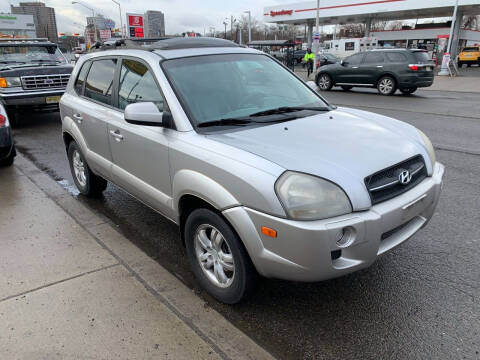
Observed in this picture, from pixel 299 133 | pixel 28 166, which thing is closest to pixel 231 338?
pixel 299 133

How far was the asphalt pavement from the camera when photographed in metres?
2.48

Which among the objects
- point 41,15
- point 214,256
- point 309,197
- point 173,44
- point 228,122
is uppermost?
point 41,15

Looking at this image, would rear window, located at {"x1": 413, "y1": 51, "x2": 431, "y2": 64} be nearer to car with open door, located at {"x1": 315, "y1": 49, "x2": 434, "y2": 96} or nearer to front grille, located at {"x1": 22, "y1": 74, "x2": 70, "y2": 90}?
car with open door, located at {"x1": 315, "y1": 49, "x2": 434, "y2": 96}

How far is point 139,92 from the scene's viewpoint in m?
3.55

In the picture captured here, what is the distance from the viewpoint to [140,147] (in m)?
3.40

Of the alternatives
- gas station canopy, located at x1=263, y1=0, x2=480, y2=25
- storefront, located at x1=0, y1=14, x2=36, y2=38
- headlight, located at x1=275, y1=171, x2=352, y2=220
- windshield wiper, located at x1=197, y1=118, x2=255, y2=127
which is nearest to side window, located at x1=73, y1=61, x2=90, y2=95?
windshield wiper, located at x1=197, y1=118, x2=255, y2=127

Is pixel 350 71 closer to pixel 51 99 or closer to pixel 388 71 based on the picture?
pixel 388 71

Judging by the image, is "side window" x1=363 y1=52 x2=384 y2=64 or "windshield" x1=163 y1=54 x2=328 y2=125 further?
"side window" x1=363 y1=52 x2=384 y2=64

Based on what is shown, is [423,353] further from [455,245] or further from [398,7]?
[398,7]

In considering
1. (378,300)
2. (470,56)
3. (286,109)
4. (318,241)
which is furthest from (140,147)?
(470,56)

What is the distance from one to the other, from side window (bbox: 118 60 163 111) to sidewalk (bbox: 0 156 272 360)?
1.34 metres

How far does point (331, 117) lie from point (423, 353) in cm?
188

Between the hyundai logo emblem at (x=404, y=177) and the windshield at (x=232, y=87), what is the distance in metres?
1.25

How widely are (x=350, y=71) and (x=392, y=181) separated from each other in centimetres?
1509
